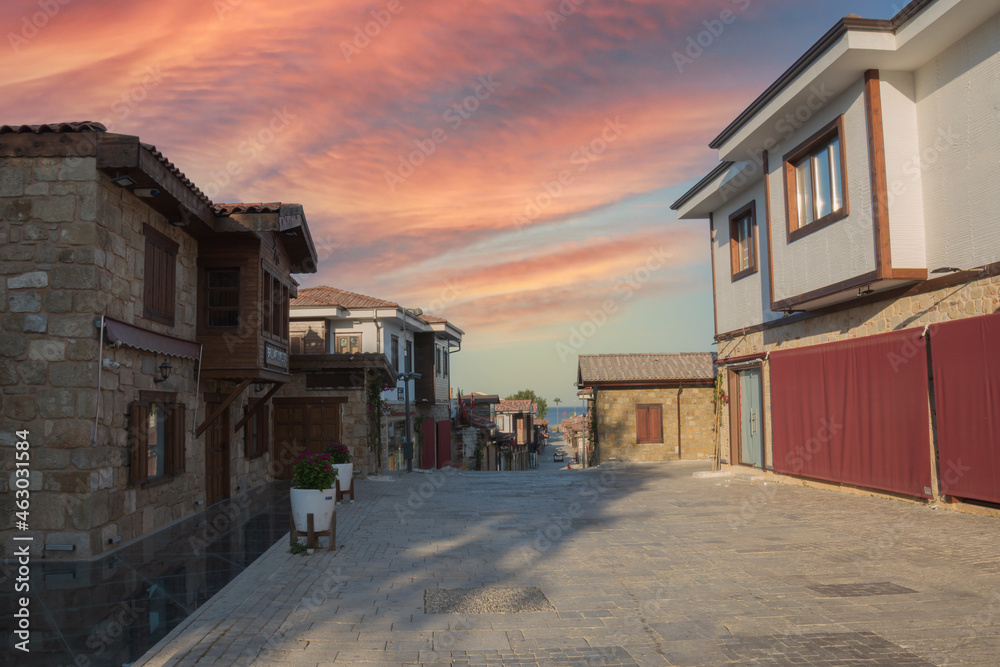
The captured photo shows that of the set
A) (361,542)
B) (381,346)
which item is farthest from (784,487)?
(381,346)

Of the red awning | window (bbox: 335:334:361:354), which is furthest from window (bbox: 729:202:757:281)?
window (bbox: 335:334:361:354)

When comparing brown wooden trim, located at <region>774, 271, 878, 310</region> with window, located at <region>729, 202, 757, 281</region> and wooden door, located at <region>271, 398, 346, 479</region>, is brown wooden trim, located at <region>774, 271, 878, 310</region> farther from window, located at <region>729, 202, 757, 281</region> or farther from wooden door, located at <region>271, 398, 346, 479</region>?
wooden door, located at <region>271, 398, 346, 479</region>

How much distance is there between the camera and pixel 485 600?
6.68m

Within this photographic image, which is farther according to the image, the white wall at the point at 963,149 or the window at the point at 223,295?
the window at the point at 223,295

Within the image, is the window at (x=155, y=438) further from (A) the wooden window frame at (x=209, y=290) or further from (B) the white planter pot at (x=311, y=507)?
(B) the white planter pot at (x=311, y=507)

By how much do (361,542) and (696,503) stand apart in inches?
252

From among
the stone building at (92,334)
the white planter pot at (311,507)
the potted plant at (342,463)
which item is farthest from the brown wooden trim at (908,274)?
the stone building at (92,334)

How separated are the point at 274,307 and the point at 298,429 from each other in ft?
15.3

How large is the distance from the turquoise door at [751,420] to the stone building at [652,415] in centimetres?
675

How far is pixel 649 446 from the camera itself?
25.1 metres

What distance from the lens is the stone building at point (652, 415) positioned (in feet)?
82.6

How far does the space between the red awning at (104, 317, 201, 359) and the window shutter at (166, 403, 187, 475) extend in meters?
0.92

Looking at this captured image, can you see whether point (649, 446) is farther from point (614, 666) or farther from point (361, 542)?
point (614, 666)

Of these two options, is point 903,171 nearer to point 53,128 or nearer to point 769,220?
Answer: point 769,220
